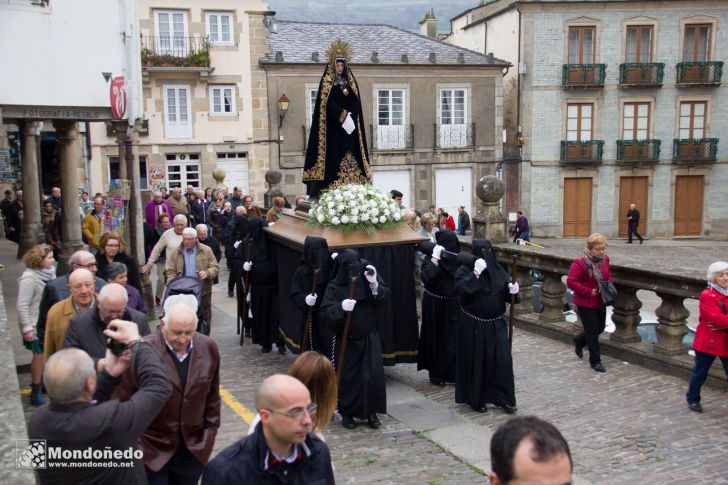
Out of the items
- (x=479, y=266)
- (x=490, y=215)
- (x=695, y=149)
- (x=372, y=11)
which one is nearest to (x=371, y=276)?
(x=479, y=266)

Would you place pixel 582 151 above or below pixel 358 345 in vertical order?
above

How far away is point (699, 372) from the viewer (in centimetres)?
741

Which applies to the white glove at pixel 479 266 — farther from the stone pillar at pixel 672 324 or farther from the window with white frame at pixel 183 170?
the window with white frame at pixel 183 170

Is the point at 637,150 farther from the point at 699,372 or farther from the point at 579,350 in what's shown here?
the point at 699,372

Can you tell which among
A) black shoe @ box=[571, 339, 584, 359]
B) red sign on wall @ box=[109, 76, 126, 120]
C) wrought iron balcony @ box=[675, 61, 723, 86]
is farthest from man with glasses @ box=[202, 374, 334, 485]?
wrought iron balcony @ box=[675, 61, 723, 86]

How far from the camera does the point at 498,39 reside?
118 ft

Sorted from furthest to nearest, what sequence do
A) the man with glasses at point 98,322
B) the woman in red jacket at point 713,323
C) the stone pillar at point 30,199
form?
the stone pillar at point 30,199
the woman in red jacket at point 713,323
the man with glasses at point 98,322

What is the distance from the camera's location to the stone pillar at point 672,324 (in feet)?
28.6

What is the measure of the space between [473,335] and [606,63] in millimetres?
29954

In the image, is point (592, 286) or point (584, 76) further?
point (584, 76)

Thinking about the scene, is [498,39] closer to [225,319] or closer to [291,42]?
[291,42]

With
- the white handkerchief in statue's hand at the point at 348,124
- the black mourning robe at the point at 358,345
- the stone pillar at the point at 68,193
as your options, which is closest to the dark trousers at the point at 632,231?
the stone pillar at the point at 68,193

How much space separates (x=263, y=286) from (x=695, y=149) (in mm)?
30448

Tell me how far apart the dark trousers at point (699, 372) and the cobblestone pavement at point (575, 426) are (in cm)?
18
